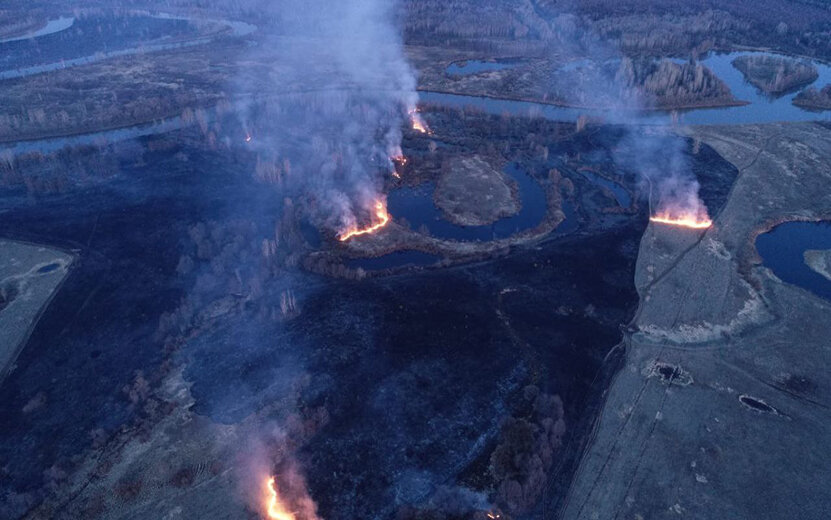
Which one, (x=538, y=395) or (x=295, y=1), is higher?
(x=295, y=1)

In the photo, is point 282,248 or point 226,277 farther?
point 282,248

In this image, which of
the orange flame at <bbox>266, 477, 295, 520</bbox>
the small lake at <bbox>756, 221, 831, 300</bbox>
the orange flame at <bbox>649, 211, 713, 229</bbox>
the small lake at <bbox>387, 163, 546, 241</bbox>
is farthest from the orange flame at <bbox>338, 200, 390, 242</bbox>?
the small lake at <bbox>756, 221, 831, 300</bbox>

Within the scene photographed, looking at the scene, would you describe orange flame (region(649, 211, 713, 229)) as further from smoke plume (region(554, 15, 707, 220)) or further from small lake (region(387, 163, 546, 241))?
small lake (region(387, 163, 546, 241))

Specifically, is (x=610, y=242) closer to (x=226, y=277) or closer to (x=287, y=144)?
(x=226, y=277)

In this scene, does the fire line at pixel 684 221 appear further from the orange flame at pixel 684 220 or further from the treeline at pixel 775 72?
the treeline at pixel 775 72

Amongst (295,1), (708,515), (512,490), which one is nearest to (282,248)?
(512,490)

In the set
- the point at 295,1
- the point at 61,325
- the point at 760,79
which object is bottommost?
the point at 760,79
